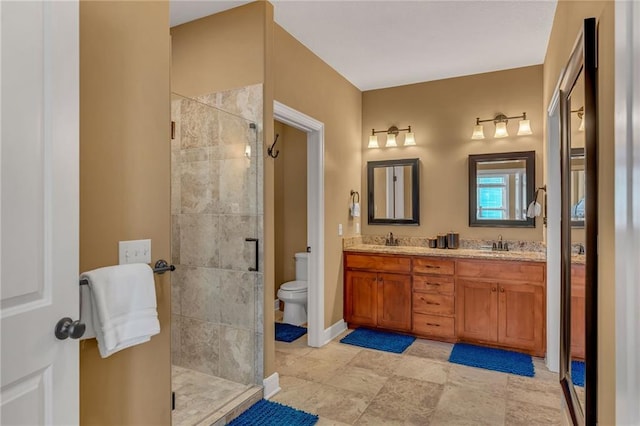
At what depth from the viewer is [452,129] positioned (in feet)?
13.7

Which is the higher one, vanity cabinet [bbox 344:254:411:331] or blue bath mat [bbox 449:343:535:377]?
vanity cabinet [bbox 344:254:411:331]

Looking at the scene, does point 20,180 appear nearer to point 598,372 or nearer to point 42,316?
point 42,316

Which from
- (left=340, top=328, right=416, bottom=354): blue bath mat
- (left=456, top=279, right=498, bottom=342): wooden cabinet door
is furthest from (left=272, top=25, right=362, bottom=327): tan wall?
(left=456, top=279, right=498, bottom=342): wooden cabinet door

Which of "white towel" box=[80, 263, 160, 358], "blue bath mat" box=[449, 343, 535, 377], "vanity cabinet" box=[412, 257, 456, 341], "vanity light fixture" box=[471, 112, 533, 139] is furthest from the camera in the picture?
"vanity light fixture" box=[471, 112, 533, 139]

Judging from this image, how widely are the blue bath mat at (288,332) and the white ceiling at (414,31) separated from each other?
9.32 feet

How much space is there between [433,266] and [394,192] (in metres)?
1.08

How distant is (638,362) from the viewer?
1.97ft

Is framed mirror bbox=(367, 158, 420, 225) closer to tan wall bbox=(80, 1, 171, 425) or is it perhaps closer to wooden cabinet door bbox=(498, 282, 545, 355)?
wooden cabinet door bbox=(498, 282, 545, 355)

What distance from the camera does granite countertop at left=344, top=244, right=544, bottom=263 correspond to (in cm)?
345

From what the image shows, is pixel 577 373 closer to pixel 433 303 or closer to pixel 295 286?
pixel 433 303

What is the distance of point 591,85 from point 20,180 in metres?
1.86

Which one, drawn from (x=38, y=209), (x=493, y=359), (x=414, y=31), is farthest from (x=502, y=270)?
(x=38, y=209)

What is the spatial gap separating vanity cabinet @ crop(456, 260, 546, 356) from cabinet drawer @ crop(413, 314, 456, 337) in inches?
3.3

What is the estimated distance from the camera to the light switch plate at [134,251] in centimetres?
150
